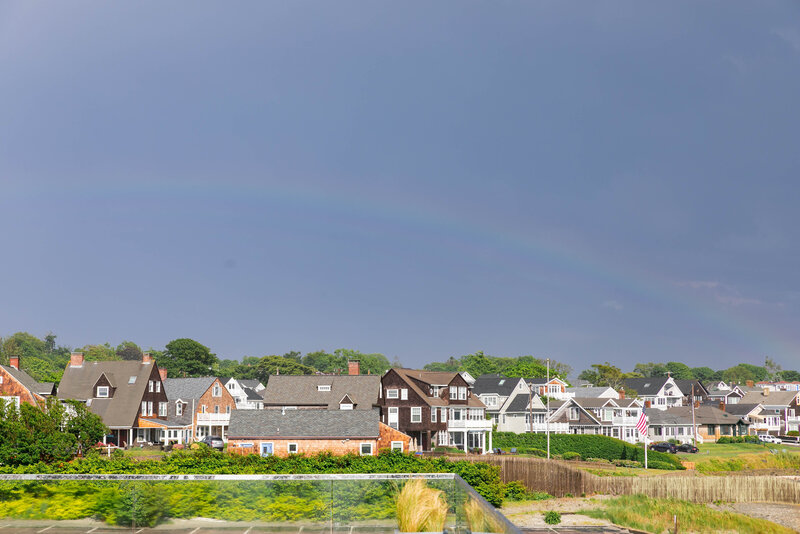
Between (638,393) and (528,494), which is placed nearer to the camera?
(528,494)

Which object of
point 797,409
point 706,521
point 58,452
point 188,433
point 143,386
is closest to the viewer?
point 58,452

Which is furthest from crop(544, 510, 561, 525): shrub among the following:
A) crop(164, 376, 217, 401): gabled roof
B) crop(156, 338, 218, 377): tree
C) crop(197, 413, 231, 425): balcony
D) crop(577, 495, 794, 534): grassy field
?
crop(156, 338, 218, 377): tree

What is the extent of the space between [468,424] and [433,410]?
460cm

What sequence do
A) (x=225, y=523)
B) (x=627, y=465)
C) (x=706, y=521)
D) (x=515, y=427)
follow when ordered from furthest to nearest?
(x=515, y=427) < (x=627, y=465) < (x=706, y=521) < (x=225, y=523)

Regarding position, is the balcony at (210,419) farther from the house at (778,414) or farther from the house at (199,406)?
the house at (778,414)

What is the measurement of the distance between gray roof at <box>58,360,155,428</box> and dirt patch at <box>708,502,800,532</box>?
5269cm

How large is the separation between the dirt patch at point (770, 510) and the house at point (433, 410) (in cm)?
3489

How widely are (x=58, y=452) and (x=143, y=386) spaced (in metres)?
44.1

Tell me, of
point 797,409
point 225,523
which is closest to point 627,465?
point 225,523

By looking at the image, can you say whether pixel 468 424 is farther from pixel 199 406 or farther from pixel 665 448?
pixel 199 406

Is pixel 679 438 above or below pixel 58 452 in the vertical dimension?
below

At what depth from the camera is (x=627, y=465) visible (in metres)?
69.3

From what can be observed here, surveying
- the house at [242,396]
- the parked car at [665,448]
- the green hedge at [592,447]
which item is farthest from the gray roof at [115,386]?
the parked car at [665,448]

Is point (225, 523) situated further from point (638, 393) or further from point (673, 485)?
point (638, 393)
